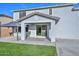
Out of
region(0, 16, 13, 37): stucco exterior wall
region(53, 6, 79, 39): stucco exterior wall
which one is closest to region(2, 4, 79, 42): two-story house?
region(53, 6, 79, 39): stucco exterior wall

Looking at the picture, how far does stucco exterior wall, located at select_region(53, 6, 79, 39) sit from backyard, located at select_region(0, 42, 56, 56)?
40 centimetres

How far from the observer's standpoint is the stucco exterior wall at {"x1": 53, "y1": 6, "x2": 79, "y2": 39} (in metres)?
5.64

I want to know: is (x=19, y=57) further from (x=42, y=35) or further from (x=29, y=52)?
(x=42, y=35)

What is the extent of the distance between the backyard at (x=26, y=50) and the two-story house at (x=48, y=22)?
0.23m

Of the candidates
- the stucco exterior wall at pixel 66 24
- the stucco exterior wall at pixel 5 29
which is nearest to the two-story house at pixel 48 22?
the stucco exterior wall at pixel 66 24

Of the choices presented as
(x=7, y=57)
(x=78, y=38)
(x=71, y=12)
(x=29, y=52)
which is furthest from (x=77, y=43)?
(x=7, y=57)

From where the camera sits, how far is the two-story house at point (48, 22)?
565 cm

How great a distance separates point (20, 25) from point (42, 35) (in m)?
0.58

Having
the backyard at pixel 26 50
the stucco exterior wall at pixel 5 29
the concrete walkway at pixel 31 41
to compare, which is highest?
the stucco exterior wall at pixel 5 29

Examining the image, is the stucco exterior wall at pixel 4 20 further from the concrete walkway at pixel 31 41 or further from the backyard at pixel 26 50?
the backyard at pixel 26 50

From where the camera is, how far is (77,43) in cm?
559

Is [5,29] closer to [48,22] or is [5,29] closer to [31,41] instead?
[31,41]

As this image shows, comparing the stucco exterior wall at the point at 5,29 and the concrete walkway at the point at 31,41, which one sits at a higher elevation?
the stucco exterior wall at the point at 5,29

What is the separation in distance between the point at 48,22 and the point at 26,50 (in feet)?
2.74
